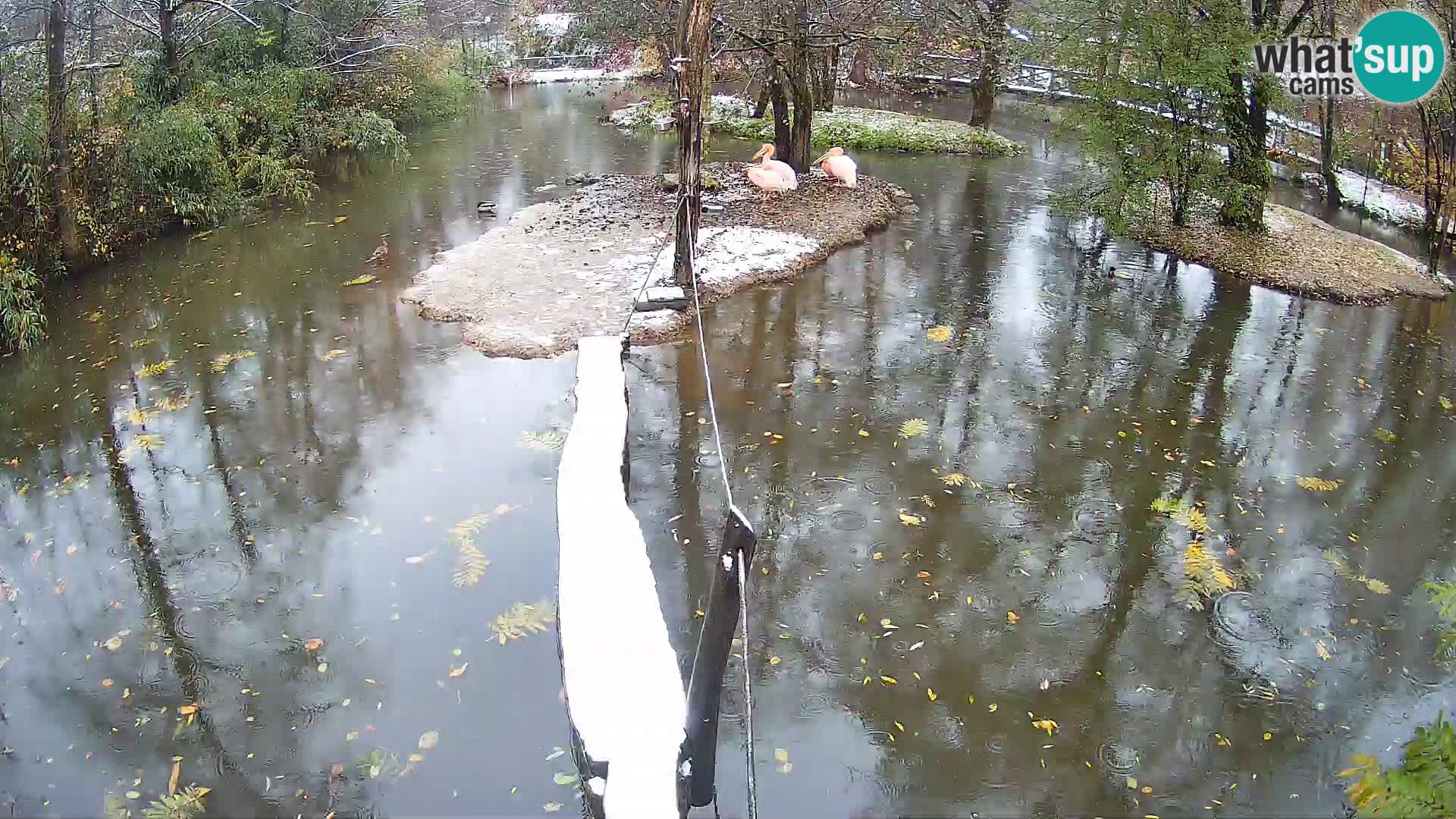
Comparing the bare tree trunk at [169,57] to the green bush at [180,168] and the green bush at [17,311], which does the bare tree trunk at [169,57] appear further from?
the green bush at [17,311]

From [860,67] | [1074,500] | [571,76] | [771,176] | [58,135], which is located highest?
[571,76]

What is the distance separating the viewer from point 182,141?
1148 cm

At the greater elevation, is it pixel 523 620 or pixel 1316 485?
pixel 1316 485

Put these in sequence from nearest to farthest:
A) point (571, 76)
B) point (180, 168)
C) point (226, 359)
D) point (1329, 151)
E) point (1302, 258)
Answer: point (226, 359), point (1302, 258), point (180, 168), point (1329, 151), point (571, 76)

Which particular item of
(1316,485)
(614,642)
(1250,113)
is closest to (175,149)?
(614,642)

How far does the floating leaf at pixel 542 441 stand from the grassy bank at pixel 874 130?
31.3 ft

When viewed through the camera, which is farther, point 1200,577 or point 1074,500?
point 1074,500

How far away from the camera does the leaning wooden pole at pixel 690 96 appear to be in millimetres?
8258

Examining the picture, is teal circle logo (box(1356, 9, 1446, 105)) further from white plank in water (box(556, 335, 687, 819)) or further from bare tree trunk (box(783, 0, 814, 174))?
white plank in water (box(556, 335, 687, 819))

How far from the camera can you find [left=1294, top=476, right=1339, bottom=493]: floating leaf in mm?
6348

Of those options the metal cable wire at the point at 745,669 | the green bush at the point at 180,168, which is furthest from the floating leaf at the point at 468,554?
the green bush at the point at 180,168

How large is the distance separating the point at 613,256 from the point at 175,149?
19.4ft

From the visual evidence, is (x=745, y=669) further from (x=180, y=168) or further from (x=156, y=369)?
(x=180, y=168)

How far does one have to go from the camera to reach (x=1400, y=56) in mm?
11305
